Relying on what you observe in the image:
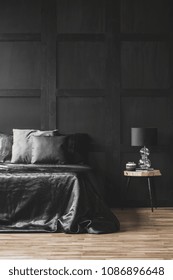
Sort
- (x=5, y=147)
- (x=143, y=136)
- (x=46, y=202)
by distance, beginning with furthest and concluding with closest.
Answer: (x=5, y=147), (x=143, y=136), (x=46, y=202)

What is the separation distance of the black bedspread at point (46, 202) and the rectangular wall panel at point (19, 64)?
2072 mm

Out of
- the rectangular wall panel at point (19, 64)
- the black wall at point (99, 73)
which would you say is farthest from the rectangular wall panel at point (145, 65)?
the rectangular wall panel at point (19, 64)

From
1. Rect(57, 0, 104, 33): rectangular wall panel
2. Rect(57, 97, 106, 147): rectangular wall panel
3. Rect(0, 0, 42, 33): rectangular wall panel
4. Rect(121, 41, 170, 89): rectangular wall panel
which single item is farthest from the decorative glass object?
Rect(0, 0, 42, 33): rectangular wall panel

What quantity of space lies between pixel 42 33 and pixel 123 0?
1.21 m

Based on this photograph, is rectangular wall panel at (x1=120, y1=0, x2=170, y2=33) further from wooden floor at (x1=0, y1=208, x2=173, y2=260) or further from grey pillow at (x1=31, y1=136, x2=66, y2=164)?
wooden floor at (x1=0, y1=208, x2=173, y2=260)

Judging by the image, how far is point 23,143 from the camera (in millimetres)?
6535

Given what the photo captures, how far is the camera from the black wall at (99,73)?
686 centimetres

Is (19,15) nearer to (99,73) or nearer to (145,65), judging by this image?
(99,73)

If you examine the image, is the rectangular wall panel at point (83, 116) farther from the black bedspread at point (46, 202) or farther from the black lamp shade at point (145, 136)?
the black bedspread at point (46, 202)

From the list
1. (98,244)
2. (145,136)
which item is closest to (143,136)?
(145,136)

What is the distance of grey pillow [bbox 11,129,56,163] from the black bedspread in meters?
1.24

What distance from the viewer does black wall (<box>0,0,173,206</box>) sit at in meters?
6.86

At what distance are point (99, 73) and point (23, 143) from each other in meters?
1.45
